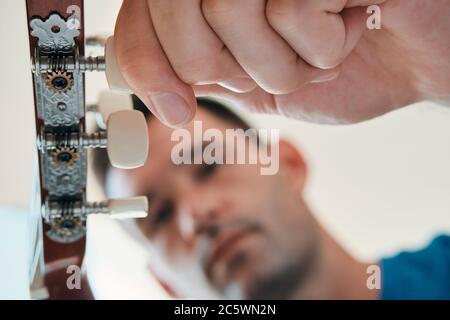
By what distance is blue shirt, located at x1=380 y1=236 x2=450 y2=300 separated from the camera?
1.27 meters

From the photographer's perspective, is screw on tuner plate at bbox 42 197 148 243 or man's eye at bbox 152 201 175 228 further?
man's eye at bbox 152 201 175 228

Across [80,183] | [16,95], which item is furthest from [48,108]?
[16,95]

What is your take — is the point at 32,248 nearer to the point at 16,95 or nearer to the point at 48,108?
the point at 48,108

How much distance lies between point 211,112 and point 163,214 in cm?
19

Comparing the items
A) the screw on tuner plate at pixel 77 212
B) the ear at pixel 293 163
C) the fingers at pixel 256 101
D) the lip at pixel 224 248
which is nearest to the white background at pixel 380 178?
the ear at pixel 293 163

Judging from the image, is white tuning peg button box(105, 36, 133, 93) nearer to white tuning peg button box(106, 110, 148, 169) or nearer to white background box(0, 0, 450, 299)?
white tuning peg button box(106, 110, 148, 169)

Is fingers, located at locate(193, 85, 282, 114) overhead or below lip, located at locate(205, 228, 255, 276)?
overhead

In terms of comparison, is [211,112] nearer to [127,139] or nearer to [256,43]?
[127,139]

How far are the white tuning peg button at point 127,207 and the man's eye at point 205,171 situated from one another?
59 cm

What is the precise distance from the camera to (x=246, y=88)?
0.44m

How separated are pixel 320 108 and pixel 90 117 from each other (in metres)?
0.24

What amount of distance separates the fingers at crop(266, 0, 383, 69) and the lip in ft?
2.87

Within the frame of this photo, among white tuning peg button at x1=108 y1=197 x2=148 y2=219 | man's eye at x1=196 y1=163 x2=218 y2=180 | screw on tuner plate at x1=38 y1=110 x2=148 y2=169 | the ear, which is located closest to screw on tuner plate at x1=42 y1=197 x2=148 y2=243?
white tuning peg button at x1=108 y1=197 x2=148 y2=219

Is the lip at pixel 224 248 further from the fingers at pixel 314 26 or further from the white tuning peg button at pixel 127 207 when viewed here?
the fingers at pixel 314 26
